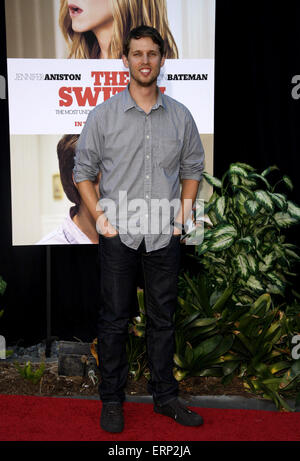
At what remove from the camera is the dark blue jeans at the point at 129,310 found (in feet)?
6.94

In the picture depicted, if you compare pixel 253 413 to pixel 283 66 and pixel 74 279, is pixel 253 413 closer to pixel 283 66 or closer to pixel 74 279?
pixel 74 279

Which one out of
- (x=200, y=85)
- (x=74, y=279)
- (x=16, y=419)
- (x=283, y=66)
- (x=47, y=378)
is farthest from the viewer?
(x=74, y=279)

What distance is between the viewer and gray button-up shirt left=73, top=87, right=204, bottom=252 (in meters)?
2.08

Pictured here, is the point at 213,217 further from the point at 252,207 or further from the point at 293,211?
the point at 293,211

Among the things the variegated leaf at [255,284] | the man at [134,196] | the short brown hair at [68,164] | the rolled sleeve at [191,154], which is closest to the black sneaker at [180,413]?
the man at [134,196]

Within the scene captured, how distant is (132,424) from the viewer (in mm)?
2182

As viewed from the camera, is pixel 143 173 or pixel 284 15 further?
pixel 284 15

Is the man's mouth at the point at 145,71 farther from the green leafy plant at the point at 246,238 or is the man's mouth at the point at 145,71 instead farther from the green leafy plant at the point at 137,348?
the green leafy plant at the point at 137,348

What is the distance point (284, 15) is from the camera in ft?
10.6

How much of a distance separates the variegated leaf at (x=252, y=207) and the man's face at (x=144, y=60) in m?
0.98

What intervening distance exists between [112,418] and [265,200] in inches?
56.1

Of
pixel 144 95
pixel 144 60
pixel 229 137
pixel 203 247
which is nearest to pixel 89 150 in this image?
pixel 144 95
